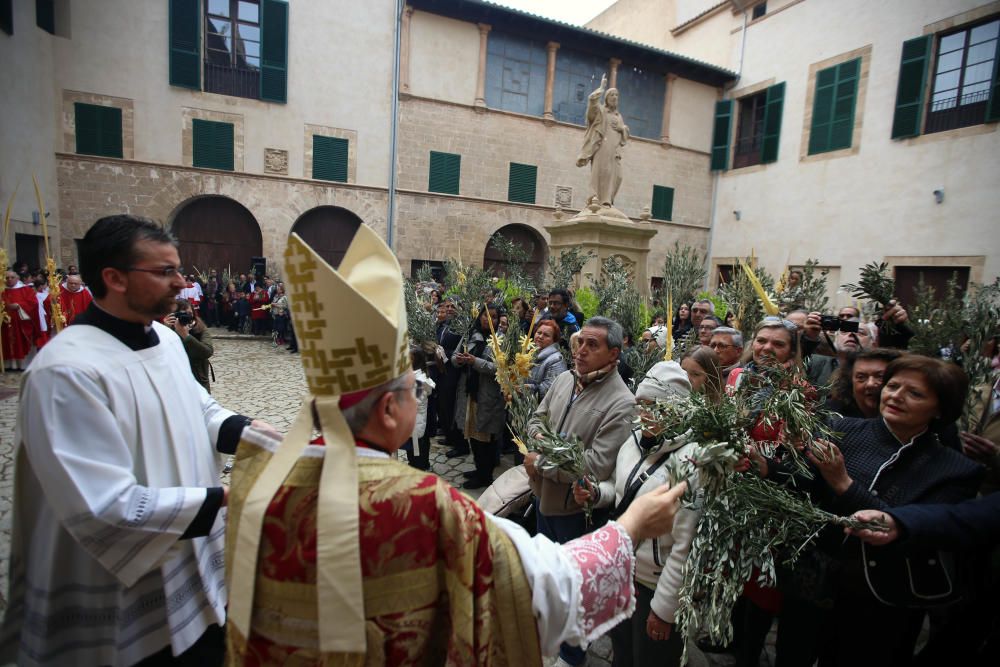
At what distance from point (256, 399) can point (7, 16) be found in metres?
10.7

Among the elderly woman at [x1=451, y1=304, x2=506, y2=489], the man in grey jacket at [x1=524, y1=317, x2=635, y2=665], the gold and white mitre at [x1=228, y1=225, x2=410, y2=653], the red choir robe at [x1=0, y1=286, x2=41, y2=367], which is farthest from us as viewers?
the red choir robe at [x1=0, y1=286, x2=41, y2=367]

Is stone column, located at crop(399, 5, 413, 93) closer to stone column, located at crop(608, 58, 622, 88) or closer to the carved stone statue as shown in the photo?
stone column, located at crop(608, 58, 622, 88)

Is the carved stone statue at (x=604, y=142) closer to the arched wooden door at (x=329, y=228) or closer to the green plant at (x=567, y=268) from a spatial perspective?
the green plant at (x=567, y=268)

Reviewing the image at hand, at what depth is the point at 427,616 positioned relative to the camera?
3.62 ft

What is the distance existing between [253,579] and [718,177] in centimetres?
2127

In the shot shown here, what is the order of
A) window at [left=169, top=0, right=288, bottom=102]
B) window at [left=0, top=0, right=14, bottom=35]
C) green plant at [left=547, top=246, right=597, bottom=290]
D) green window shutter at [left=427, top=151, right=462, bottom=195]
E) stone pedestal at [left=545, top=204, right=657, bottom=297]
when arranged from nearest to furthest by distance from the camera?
green plant at [left=547, top=246, right=597, bottom=290], stone pedestal at [left=545, top=204, right=657, bottom=297], window at [left=0, top=0, right=14, bottom=35], window at [left=169, top=0, right=288, bottom=102], green window shutter at [left=427, top=151, right=462, bottom=195]

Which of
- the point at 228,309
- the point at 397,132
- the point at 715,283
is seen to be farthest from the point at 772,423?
the point at 715,283

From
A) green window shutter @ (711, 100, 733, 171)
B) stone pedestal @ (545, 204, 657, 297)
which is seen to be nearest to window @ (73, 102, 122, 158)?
stone pedestal @ (545, 204, 657, 297)

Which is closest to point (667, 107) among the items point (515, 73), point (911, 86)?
point (515, 73)

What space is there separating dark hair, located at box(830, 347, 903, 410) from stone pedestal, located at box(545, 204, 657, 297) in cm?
519

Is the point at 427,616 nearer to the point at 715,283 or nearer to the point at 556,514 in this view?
the point at 556,514

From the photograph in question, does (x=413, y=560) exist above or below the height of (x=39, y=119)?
below

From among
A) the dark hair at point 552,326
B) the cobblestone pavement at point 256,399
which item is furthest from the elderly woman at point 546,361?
the cobblestone pavement at point 256,399

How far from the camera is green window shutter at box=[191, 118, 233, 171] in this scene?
14.2 m
